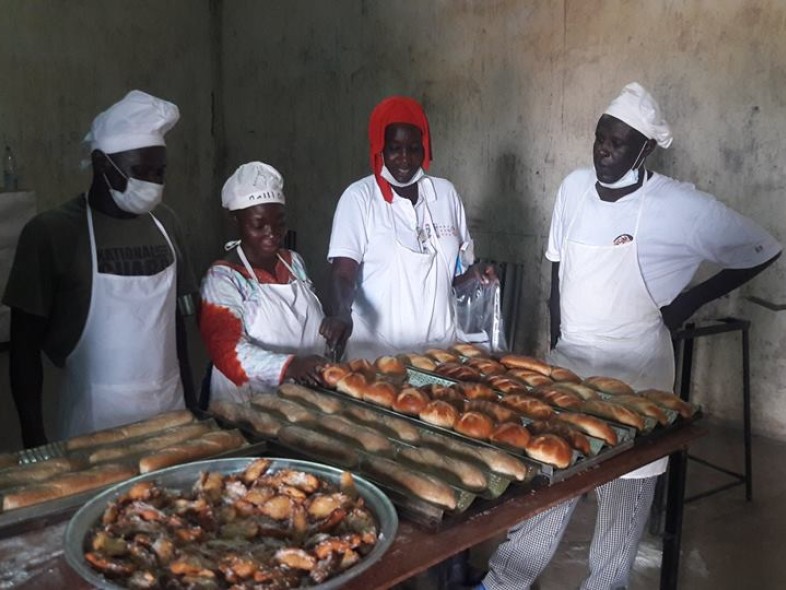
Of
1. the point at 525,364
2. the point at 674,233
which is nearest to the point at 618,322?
the point at 674,233

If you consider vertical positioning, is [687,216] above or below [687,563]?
above

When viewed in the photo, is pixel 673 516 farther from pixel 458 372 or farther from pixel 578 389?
pixel 458 372

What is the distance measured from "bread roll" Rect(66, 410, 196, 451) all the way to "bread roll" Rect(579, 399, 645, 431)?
110 centimetres

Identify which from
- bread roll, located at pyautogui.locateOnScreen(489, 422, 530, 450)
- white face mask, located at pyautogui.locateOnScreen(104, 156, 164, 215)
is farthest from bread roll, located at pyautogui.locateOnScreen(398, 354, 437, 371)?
white face mask, located at pyautogui.locateOnScreen(104, 156, 164, 215)

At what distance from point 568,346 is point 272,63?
560 cm

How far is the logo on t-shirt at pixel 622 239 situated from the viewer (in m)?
2.78

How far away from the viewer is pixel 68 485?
156 cm

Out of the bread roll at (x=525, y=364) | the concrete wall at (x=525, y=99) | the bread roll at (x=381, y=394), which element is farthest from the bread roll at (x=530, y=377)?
the concrete wall at (x=525, y=99)

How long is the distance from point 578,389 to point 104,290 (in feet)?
4.98

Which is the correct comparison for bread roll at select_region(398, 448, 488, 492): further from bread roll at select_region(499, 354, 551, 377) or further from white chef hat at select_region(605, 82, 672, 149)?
white chef hat at select_region(605, 82, 672, 149)

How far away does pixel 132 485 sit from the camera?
154 cm

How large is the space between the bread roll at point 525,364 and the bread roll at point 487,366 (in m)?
0.03

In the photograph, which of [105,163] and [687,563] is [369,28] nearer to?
[105,163]

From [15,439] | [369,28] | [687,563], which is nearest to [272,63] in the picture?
[369,28]
